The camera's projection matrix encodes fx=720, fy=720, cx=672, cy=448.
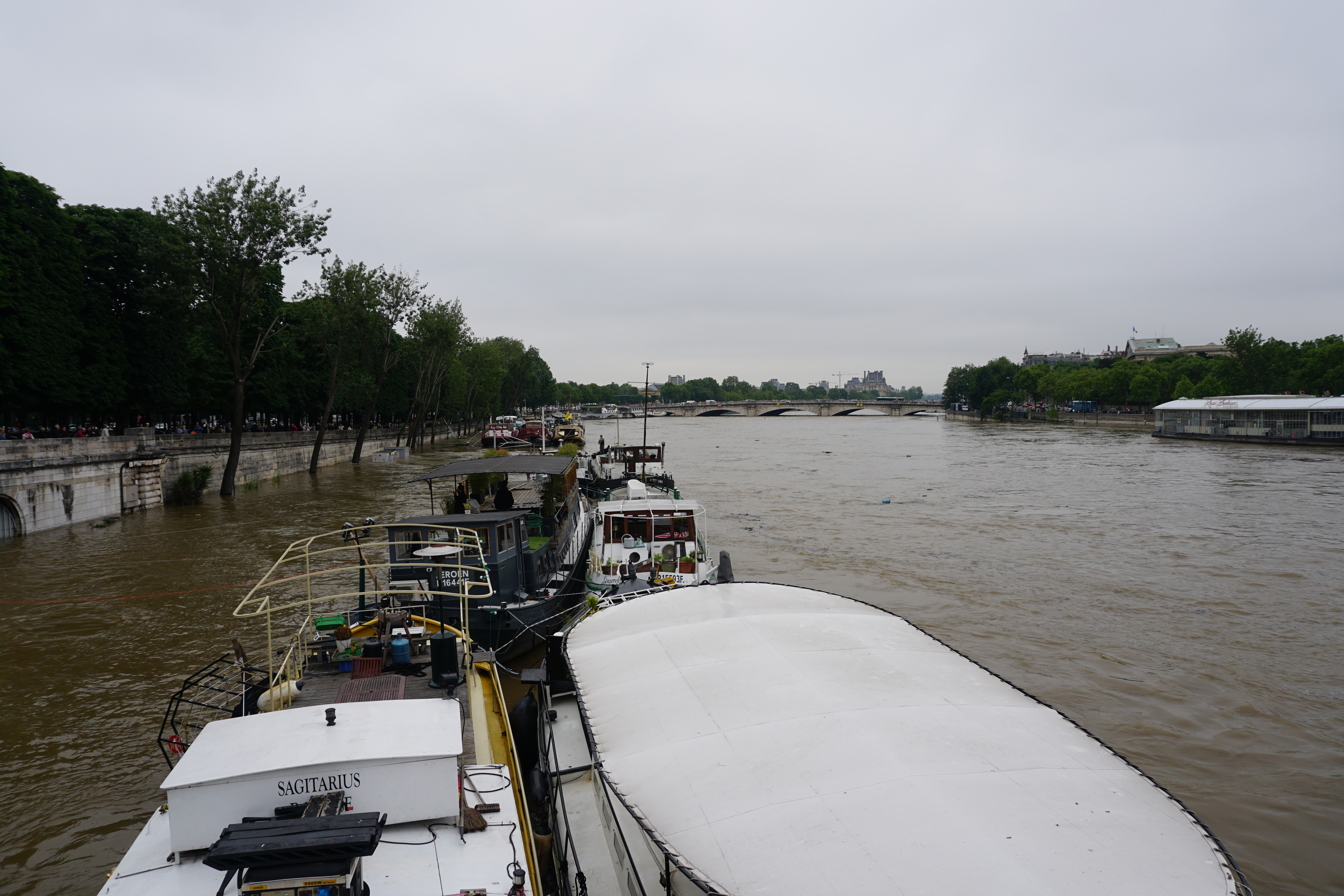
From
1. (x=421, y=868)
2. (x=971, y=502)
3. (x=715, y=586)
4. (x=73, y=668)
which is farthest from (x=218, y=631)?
(x=971, y=502)

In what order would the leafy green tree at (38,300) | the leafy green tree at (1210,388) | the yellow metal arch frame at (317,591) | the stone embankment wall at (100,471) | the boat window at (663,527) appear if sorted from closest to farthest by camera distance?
the yellow metal arch frame at (317,591), the boat window at (663,527), the stone embankment wall at (100,471), the leafy green tree at (38,300), the leafy green tree at (1210,388)

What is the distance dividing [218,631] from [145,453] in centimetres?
2217

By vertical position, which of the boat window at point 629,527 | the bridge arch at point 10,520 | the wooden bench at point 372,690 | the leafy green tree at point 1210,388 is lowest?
the bridge arch at point 10,520

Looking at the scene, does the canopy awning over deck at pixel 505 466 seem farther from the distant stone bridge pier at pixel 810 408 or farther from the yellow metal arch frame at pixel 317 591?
the distant stone bridge pier at pixel 810 408

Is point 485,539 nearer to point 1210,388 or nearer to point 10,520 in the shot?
point 10,520

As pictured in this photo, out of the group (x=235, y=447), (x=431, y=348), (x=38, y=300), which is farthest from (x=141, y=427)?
(x=431, y=348)

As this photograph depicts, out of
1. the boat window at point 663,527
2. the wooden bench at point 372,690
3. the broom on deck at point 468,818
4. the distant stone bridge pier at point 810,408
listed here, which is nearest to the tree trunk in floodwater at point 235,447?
the boat window at point 663,527

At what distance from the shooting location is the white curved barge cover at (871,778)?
16.3 feet

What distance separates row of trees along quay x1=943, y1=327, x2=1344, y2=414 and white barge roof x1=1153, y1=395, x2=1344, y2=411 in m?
3.95

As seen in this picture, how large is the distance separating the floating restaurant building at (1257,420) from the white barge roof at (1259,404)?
0.07m

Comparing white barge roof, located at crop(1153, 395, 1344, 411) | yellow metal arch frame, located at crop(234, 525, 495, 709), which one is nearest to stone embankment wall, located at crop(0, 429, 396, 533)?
yellow metal arch frame, located at crop(234, 525, 495, 709)

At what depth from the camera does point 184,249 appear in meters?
34.6

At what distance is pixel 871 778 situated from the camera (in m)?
5.80

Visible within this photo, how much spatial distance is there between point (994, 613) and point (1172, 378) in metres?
119
